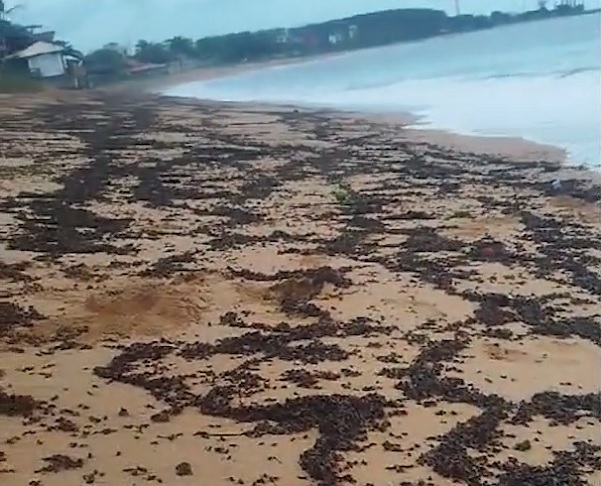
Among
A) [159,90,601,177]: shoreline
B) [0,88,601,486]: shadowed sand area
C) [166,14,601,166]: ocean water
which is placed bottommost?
[166,14,601,166]: ocean water

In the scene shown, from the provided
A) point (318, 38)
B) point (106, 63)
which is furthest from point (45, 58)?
point (318, 38)

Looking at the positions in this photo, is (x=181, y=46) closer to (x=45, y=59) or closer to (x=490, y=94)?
(x=45, y=59)

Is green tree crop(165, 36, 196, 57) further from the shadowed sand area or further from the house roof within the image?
the shadowed sand area

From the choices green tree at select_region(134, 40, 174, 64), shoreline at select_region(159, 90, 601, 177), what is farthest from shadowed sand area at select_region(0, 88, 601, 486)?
green tree at select_region(134, 40, 174, 64)

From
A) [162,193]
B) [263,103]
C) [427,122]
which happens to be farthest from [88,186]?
[263,103]

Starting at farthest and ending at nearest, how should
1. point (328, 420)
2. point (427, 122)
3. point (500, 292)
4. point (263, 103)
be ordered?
point (263, 103) < point (427, 122) < point (500, 292) < point (328, 420)

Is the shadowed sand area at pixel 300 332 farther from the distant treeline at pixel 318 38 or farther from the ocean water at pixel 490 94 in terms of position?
the distant treeline at pixel 318 38

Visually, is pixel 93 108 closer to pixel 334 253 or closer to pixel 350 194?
pixel 350 194
